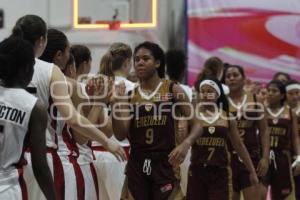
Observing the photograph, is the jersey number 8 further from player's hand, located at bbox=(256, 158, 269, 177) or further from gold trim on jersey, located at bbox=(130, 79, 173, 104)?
player's hand, located at bbox=(256, 158, 269, 177)

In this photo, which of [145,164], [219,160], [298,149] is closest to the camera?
[145,164]

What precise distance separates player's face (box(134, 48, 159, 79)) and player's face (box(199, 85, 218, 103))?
1.41 metres

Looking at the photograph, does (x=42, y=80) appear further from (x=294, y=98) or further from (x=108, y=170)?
(x=294, y=98)

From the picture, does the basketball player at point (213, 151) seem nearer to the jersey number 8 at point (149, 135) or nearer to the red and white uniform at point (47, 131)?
the jersey number 8 at point (149, 135)

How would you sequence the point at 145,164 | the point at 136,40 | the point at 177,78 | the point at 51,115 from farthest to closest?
the point at 136,40 < the point at 177,78 < the point at 145,164 < the point at 51,115

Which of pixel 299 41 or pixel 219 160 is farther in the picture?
pixel 299 41

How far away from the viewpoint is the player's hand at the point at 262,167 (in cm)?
703

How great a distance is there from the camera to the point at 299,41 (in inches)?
442

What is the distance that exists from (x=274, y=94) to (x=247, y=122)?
2.81 feet

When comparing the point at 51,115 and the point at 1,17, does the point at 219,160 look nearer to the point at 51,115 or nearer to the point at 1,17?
the point at 51,115

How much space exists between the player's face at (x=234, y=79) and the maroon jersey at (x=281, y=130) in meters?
0.76

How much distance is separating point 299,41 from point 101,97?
23.3ft

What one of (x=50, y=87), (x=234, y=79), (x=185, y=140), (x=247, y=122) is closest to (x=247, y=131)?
(x=247, y=122)

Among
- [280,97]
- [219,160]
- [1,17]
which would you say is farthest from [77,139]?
[1,17]
